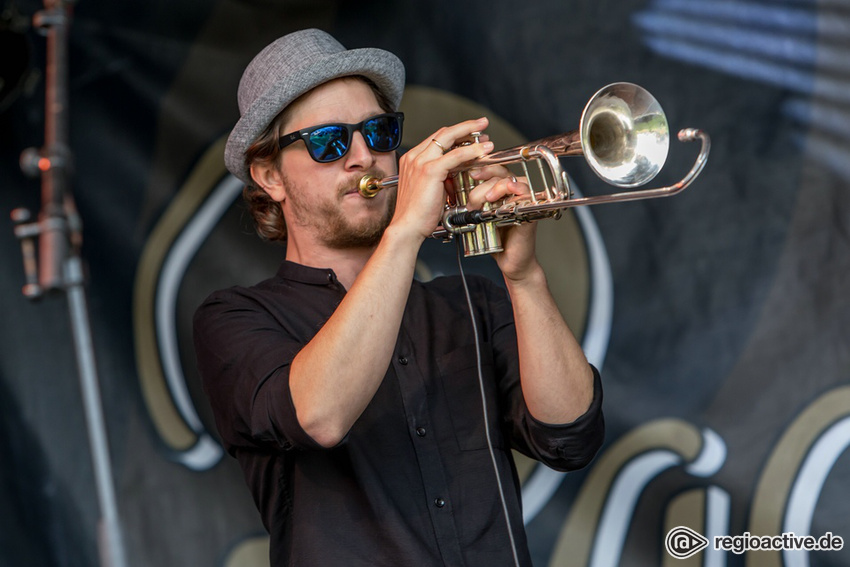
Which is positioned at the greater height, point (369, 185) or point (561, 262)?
point (369, 185)

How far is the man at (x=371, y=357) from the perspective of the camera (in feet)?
6.98

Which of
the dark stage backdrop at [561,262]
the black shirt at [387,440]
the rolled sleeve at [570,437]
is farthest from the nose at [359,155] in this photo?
the dark stage backdrop at [561,262]

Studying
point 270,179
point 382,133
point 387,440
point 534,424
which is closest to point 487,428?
point 534,424

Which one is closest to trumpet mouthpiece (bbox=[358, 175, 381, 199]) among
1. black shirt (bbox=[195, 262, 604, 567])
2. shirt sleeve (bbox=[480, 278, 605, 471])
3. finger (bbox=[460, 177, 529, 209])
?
black shirt (bbox=[195, 262, 604, 567])

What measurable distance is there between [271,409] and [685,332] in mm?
1568

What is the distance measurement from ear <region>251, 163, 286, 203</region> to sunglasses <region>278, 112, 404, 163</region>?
0.48ft

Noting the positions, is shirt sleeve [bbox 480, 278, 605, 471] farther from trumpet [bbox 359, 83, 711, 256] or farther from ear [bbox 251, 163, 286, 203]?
ear [bbox 251, 163, 286, 203]

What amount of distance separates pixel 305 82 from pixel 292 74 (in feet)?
0.13

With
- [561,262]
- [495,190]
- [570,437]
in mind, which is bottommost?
[570,437]
